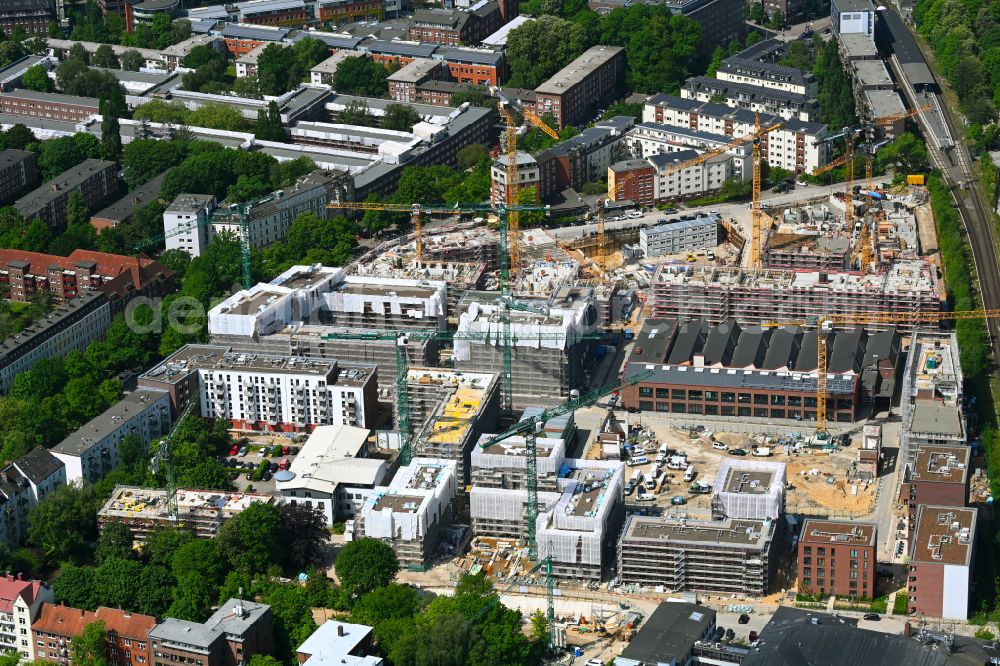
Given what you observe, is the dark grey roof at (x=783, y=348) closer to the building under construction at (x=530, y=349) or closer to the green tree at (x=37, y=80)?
the building under construction at (x=530, y=349)

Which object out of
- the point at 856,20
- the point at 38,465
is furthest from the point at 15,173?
the point at 856,20

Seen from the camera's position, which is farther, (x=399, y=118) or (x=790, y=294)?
(x=399, y=118)

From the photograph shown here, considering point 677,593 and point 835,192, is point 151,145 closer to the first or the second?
point 835,192

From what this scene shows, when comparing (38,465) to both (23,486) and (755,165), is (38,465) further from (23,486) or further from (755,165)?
(755,165)

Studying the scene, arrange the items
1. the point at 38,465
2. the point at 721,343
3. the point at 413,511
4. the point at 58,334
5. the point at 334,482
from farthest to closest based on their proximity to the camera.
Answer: the point at 58,334 → the point at 721,343 → the point at 38,465 → the point at 334,482 → the point at 413,511

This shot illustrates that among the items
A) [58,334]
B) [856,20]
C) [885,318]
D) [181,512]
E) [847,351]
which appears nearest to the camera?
[181,512]

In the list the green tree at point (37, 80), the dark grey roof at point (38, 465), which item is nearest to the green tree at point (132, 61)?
the green tree at point (37, 80)
